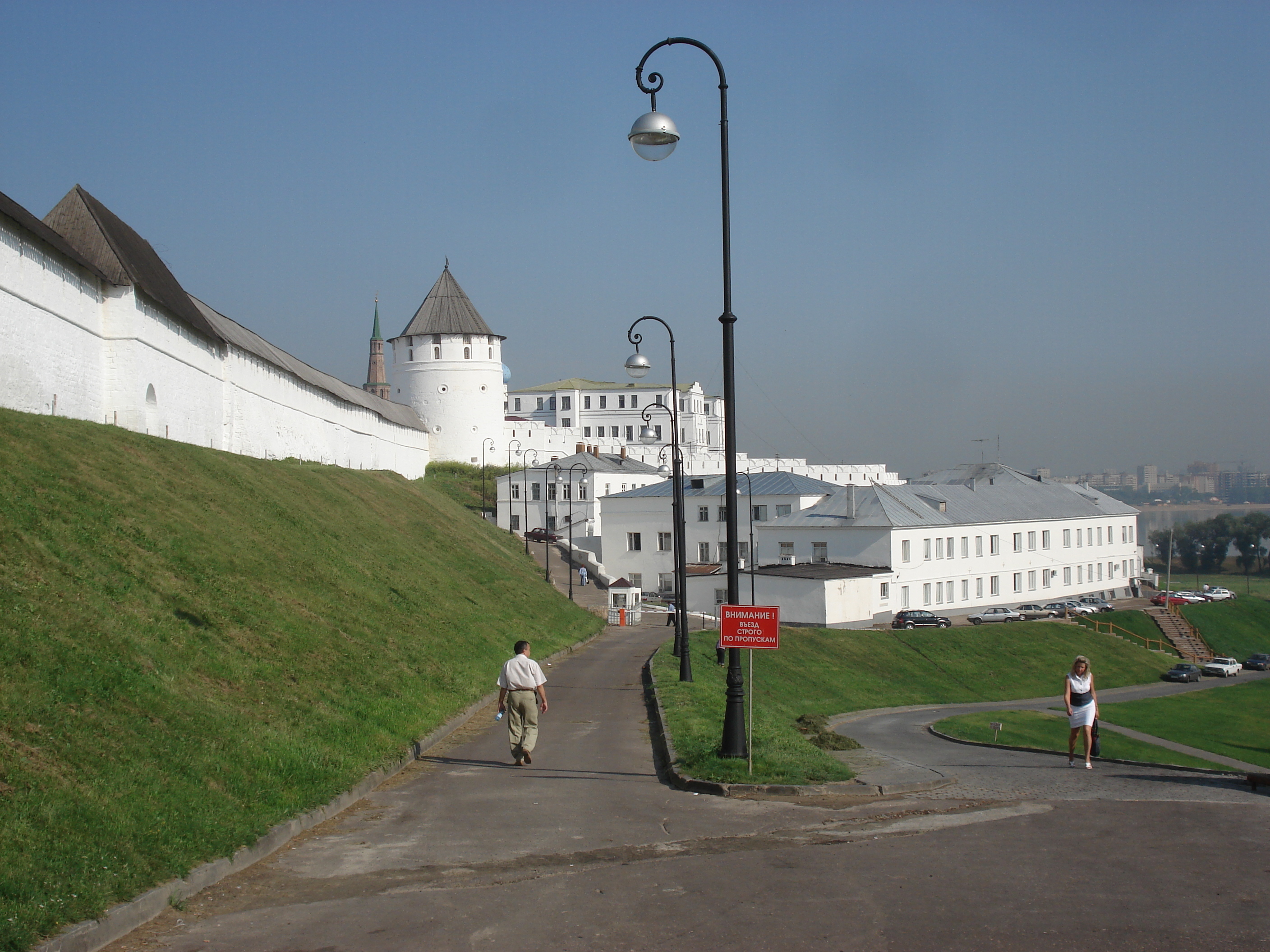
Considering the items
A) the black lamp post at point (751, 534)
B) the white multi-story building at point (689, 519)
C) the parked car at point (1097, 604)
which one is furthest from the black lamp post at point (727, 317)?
the parked car at point (1097, 604)

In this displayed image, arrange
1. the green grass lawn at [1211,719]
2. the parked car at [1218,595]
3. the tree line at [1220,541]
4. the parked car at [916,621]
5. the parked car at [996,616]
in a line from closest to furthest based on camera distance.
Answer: the green grass lawn at [1211,719] < the parked car at [916,621] < the parked car at [996,616] < the parked car at [1218,595] < the tree line at [1220,541]

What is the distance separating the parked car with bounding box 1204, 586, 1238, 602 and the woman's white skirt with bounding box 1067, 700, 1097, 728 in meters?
68.9

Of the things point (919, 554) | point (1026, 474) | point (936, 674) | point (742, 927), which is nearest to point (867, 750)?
point (742, 927)

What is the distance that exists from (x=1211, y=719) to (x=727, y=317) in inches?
1304

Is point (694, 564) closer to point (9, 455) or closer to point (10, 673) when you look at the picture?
point (9, 455)

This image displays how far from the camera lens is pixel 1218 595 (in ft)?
273

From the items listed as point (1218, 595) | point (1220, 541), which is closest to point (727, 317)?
point (1218, 595)

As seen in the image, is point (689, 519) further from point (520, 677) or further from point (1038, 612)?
point (520, 677)

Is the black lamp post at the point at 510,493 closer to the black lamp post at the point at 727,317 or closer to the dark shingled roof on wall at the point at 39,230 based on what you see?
the dark shingled roof on wall at the point at 39,230

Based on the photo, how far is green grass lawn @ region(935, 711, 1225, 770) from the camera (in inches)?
1077

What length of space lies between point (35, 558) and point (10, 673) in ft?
10.5

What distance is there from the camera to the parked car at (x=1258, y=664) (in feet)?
191

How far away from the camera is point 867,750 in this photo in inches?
640

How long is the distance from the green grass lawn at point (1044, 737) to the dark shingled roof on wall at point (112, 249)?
21.5m
